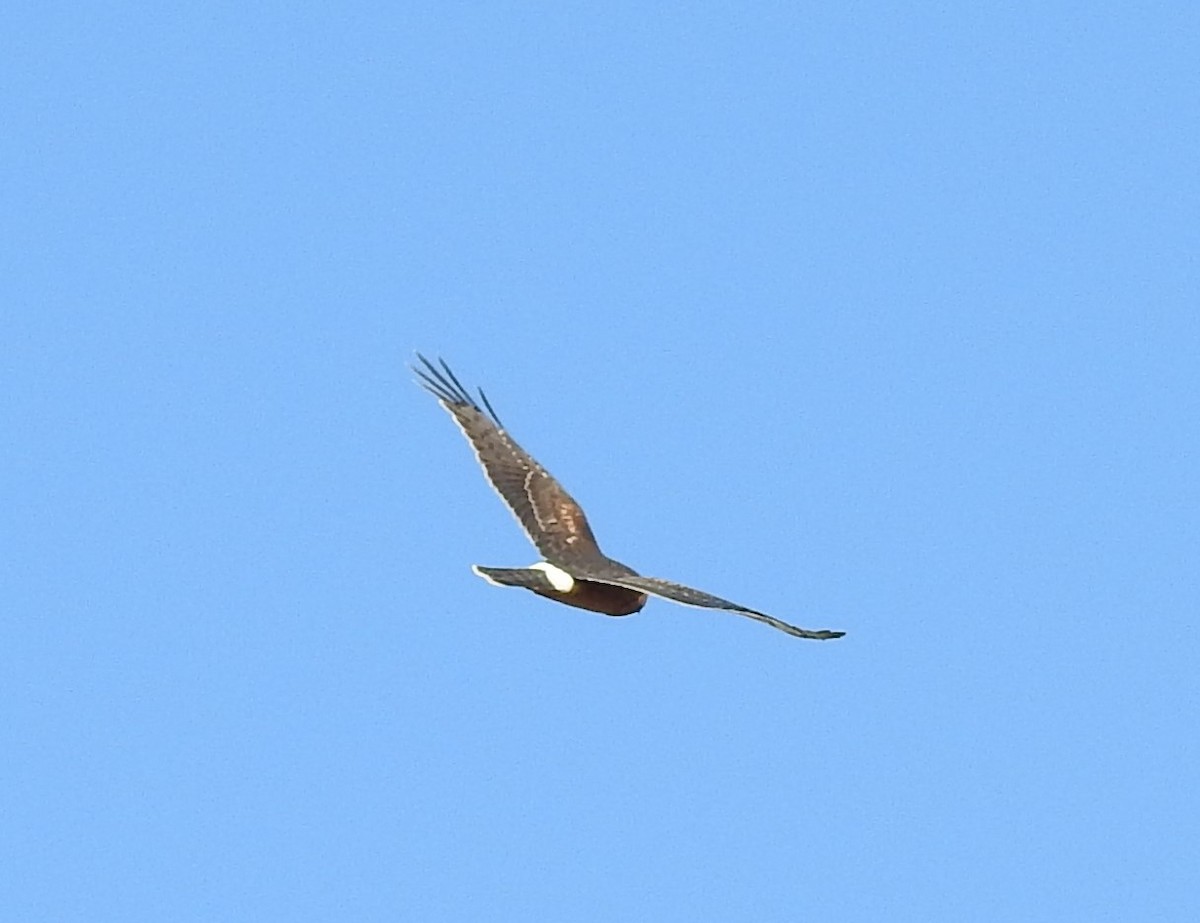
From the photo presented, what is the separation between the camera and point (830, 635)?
26.8m

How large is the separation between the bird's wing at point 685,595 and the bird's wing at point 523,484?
1787 millimetres

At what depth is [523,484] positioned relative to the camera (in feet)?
124

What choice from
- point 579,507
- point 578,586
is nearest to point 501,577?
point 578,586

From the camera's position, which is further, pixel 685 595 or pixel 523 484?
pixel 523 484

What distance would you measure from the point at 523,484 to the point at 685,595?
7.98 meters

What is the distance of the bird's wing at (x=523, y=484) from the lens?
3547cm

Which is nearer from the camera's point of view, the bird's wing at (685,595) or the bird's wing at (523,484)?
the bird's wing at (685,595)

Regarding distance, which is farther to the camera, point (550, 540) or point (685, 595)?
point (550, 540)

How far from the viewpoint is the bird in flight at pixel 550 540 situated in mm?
31141

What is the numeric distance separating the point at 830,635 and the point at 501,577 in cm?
703

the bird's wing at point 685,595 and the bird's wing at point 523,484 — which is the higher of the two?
the bird's wing at point 523,484

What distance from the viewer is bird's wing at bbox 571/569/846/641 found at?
88.5ft

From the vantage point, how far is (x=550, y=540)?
3562cm

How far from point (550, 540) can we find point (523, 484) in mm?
2238
